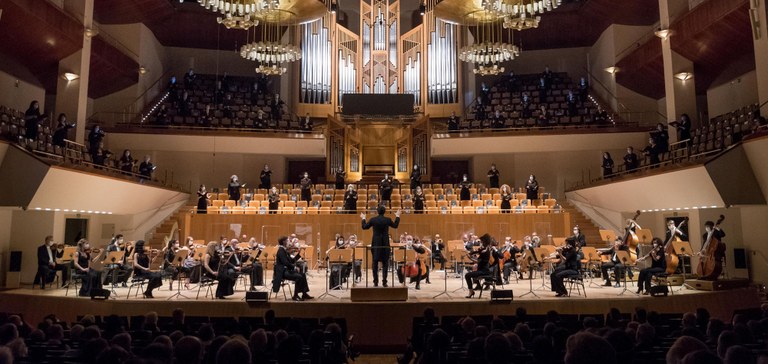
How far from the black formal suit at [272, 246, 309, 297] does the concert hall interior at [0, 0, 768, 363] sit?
0.09 metres

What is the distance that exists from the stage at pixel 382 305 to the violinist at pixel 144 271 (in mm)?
237

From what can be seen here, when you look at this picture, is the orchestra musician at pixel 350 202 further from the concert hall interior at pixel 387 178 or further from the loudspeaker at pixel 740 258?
the loudspeaker at pixel 740 258

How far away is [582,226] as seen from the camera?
56.5ft

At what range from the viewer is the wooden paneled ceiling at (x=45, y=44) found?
43.6 feet

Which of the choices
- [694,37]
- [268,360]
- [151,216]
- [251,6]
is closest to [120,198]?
[151,216]

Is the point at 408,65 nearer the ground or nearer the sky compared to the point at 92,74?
nearer the sky

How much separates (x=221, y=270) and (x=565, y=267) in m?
5.88

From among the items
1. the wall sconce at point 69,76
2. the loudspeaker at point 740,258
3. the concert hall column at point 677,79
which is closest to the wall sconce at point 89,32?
the wall sconce at point 69,76

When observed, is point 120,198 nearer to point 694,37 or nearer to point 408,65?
point 408,65

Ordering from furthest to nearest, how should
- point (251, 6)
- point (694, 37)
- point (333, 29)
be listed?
1. point (333, 29)
2. point (694, 37)
3. point (251, 6)

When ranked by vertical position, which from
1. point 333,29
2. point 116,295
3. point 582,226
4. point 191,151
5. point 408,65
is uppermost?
point 333,29

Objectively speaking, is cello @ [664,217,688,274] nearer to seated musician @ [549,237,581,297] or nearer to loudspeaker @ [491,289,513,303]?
seated musician @ [549,237,581,297]

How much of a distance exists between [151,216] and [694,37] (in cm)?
1643

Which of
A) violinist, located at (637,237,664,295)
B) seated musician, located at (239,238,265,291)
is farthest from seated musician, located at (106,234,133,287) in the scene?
violinist, located at (637,237,664,295)
